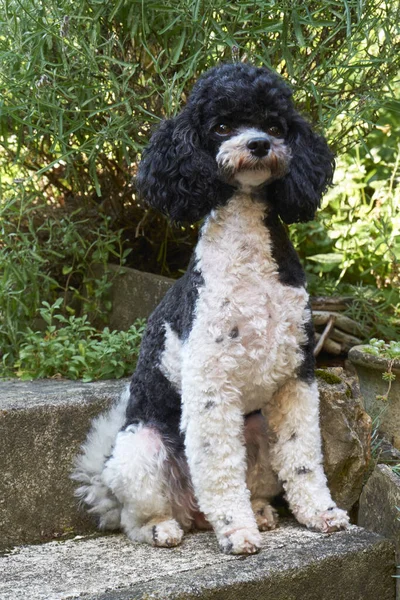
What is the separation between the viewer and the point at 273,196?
2738 mm

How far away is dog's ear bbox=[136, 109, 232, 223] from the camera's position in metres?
2.61

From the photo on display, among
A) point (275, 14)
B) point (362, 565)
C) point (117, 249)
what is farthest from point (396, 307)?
point (362, 565)

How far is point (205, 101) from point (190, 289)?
0.59 meters

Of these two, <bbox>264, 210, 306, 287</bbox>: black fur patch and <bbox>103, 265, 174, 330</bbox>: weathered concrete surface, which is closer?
<bbox>264, 210, 306, 287</bbox>: black fur patch

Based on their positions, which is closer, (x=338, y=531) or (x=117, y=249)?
(x=338, y=531)

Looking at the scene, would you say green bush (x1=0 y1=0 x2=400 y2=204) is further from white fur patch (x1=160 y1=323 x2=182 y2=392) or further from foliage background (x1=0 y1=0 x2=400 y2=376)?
white fur patch (x1=160 y1=323 x2=182 y2=392)

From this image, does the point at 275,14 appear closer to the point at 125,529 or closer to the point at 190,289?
the point at 190,289

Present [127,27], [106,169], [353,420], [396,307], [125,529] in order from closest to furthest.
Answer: [125,529] → [353,420] → [127,27] → [106,169] → [396,307]

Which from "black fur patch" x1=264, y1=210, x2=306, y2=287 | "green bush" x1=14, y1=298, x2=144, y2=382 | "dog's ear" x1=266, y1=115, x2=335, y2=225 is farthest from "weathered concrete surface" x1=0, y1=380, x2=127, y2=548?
"dog's ear" x1=266, y1=115, x2=335, y2=225

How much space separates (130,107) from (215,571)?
195cm

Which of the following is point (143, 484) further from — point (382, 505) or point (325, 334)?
point (325, 334)

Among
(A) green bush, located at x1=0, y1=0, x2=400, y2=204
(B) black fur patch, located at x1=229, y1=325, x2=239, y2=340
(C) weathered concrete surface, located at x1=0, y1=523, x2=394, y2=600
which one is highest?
(A) green bush, located at x1=0, y1=0, x2=400, y2=204

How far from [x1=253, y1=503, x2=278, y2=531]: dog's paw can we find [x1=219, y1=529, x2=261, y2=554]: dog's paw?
0.23 m

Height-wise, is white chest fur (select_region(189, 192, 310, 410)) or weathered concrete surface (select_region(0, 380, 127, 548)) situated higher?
white chest fur (select_region(189, 192, 310, 410))
